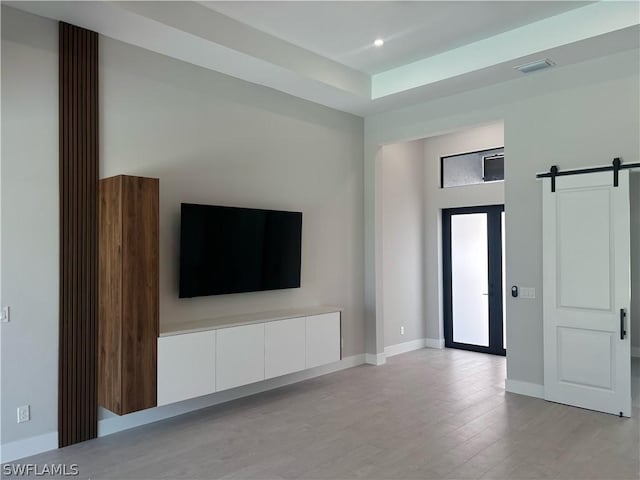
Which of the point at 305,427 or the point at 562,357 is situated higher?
the point at 562,357

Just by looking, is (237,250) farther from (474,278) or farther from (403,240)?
(474,278)

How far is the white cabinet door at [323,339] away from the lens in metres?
4.95

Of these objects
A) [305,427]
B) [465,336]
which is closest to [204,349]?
[305,427]

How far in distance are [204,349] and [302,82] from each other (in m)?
2.86

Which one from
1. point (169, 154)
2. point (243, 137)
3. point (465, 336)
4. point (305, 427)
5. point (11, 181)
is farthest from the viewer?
point (465, 336)

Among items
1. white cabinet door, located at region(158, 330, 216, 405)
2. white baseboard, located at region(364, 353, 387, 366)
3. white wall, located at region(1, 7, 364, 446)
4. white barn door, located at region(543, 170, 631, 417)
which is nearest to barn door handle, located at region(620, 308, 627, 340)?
white barn door, located at region(543, 170, 631, 417)

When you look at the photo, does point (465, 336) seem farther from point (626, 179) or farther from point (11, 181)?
point (11, 181)

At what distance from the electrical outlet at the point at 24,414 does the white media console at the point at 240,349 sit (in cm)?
90

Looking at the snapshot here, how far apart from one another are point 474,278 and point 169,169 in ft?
15.4

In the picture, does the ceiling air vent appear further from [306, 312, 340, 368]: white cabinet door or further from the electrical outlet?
the electrical outlet

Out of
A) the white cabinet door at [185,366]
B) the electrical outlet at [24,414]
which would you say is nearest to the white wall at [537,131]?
the white cabinet door at [185,366]

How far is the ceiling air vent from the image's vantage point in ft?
14.5

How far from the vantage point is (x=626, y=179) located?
13.6 feet

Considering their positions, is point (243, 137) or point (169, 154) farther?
point (243, 137)
